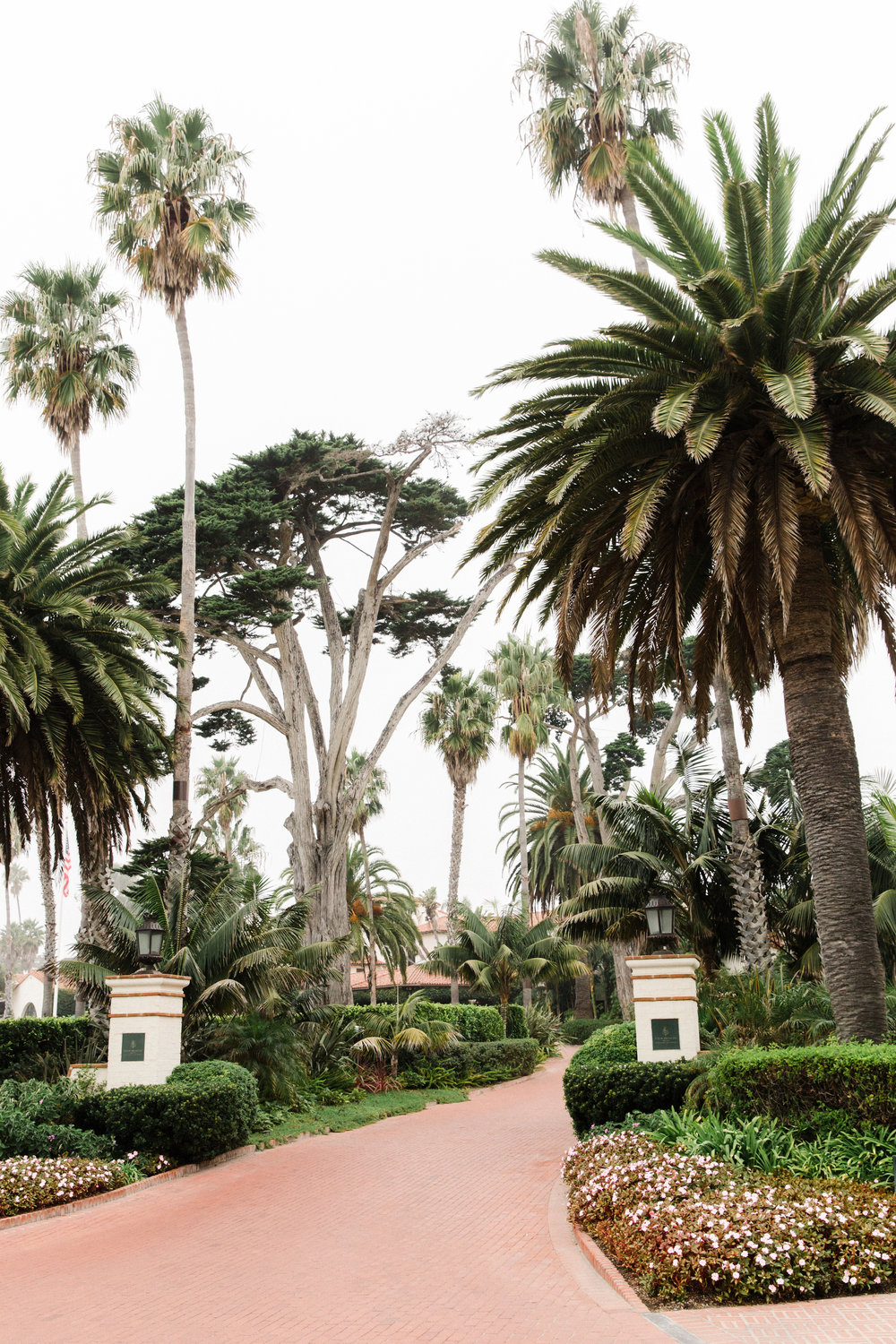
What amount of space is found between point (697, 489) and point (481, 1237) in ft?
25.1

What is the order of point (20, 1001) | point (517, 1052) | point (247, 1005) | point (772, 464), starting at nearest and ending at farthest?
point (772, 464) < point (247, 1005) < point (517, 1052) < point (20, 1001)

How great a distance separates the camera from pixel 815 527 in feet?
37.7

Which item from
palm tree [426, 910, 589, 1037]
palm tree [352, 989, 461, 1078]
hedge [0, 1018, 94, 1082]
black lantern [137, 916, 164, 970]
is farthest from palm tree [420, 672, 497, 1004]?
black lantern [137, 916, 164, 970]

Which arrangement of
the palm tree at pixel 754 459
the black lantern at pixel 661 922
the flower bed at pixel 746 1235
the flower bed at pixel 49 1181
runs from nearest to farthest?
the flower bed at pixel 746 1235, the flower bed at pixel 49 1181, the palm tree at pixel 754 459, the black lantern at pixel 661 922

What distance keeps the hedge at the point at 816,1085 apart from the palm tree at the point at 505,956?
23050 millimetres

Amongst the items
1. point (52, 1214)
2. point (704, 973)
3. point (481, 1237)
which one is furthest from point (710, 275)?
point (704, 973)

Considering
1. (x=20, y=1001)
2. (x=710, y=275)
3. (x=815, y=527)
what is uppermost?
(x=710, y=275)

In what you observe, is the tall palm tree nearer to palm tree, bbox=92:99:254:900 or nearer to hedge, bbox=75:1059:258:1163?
palm tree, bbox=92:99:254:900

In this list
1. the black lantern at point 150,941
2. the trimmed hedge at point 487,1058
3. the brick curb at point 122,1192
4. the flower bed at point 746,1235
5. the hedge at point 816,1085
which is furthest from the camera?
the trimmed hedge at point 487,1058

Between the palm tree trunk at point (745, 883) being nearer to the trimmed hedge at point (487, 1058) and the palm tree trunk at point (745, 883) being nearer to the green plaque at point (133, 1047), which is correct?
the green plaque at point (133, 1047)

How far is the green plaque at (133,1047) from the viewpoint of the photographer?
13320 mm

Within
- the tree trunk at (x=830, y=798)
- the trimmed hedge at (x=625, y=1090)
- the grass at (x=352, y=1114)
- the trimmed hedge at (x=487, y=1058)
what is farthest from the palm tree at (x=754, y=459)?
the trimmed hedge at (x=487, y=1058)

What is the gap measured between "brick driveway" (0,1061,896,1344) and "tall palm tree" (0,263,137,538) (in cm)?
1688

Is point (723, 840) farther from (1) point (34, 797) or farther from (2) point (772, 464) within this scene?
(1) point (34, 797)
